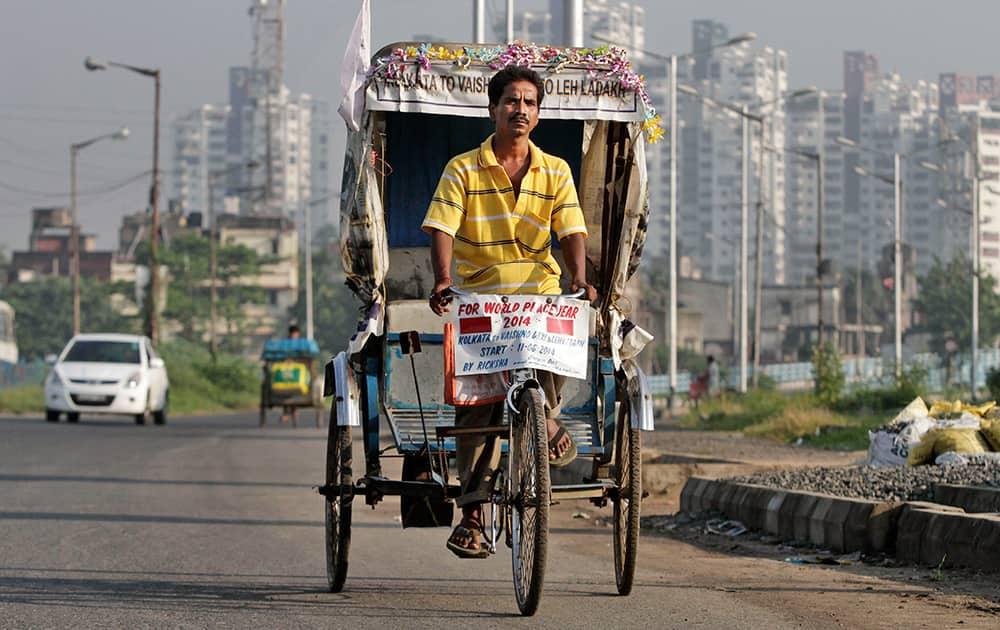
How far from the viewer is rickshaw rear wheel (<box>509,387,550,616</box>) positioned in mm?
7121

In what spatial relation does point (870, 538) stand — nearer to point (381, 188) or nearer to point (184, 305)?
point (381, 188)

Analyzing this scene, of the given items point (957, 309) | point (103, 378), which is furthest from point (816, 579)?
point (957, 309)

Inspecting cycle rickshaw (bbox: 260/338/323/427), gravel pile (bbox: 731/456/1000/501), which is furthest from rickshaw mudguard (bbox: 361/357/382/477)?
cycle rickshaw (bbox: 260/338/323/427)

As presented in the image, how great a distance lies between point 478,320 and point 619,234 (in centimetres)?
175

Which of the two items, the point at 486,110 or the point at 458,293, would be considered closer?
the point at 458,293

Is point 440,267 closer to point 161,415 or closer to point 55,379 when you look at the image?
point 55,379

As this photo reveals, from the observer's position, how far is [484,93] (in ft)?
30.0

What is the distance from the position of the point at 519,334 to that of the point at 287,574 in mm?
2689

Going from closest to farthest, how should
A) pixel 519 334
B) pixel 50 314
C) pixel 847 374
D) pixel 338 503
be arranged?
pixel 519 334 → pixel 338 503 → pixel 847 374 → pixel 50 314

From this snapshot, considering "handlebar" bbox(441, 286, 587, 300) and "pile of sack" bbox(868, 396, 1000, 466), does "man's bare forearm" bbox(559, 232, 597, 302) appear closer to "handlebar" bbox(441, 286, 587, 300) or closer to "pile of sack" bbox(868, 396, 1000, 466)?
"handlebar" bbox(441, 286, 587, 300)

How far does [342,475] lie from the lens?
8562 millimetres

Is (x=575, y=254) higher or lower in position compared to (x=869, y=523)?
higher

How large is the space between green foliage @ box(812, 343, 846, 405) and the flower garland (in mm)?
31068

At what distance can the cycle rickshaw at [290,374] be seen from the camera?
33.6 metres
